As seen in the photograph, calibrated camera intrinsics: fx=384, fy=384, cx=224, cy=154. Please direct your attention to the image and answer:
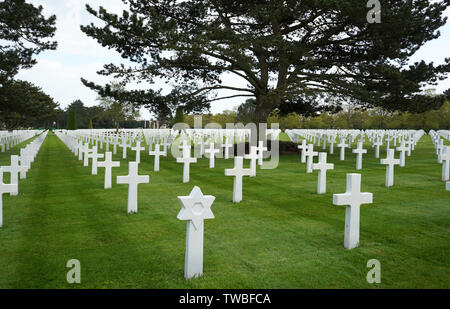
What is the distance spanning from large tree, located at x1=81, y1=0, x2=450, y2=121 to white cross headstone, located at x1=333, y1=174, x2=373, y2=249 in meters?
9.83

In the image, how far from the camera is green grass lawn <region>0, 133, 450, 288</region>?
3867mm

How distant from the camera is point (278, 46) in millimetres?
14867

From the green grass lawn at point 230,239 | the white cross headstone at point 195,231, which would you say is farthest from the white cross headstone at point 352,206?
the white cross headstone at point 195,231

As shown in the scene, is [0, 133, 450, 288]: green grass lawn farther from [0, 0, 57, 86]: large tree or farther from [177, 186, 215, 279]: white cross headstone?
[0, 0, 57, 86]: large tree

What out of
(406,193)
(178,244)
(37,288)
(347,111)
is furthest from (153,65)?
(347,111)

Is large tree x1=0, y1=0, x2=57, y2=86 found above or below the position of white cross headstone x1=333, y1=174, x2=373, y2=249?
above

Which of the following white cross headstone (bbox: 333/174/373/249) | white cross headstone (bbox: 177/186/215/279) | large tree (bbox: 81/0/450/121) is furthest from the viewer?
large tree (bbox: 81/0/450/121)

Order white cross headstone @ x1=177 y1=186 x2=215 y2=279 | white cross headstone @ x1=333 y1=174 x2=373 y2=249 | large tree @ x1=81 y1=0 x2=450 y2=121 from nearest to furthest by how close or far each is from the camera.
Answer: white cross headstone @ x1=177 y1=186 x2=215 y2=279, white cross headstone @ x1=333 y1=174 x2=373 y2=249, large tree @ x1=81 y1=0 x2=450 y2=121

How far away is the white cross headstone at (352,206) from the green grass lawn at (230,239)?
5.8 inches

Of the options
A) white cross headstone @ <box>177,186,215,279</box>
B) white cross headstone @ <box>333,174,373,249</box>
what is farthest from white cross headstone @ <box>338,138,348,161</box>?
white cross headstone @ <box>177,186,215,279</box>

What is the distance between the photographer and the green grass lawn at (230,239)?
3.87 m

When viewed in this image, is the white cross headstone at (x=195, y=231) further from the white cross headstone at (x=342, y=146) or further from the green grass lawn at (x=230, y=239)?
the white cross headstone at (x=342, y=146)
